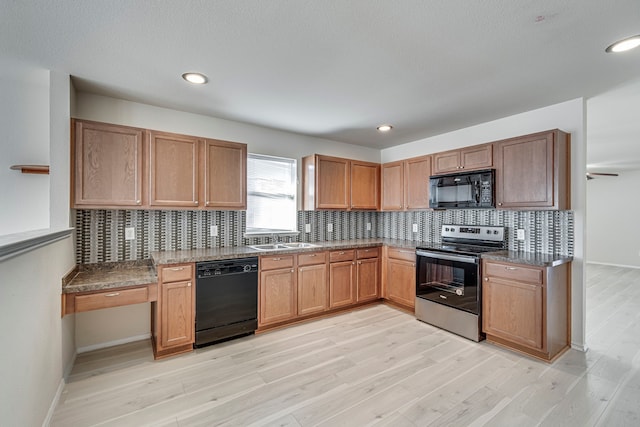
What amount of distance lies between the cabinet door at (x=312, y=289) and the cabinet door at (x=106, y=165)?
1.94 metres

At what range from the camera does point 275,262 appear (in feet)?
10.9

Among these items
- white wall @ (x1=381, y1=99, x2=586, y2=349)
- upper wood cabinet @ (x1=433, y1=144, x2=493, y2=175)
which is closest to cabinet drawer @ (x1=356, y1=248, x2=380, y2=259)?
upper wood cabinet @ (x1=433, y1=144, x2=493, y2=175)

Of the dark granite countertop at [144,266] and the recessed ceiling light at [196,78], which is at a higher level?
the recessed ceiling light at [196,78]

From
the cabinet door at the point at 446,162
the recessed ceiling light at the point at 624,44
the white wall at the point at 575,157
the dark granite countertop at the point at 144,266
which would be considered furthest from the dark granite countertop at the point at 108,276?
the white wall at the point at 575,157

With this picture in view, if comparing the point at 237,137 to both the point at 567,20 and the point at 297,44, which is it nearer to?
the point at 297,44

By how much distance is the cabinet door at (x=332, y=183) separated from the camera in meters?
4.02

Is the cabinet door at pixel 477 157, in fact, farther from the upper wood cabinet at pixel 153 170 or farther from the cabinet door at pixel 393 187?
the upper wood cabinet at pixel 153 170

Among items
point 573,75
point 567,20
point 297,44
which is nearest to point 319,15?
point 297,44

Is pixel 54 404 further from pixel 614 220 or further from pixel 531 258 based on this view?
pixel 614 220

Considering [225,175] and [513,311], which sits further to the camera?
[225,175]

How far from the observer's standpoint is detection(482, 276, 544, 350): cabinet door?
Result: 263 centimetres

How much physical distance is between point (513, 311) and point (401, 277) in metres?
1.39

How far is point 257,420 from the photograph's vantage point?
1891 millimetres

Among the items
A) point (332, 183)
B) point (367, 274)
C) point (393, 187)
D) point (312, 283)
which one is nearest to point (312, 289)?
point (312, 283)
